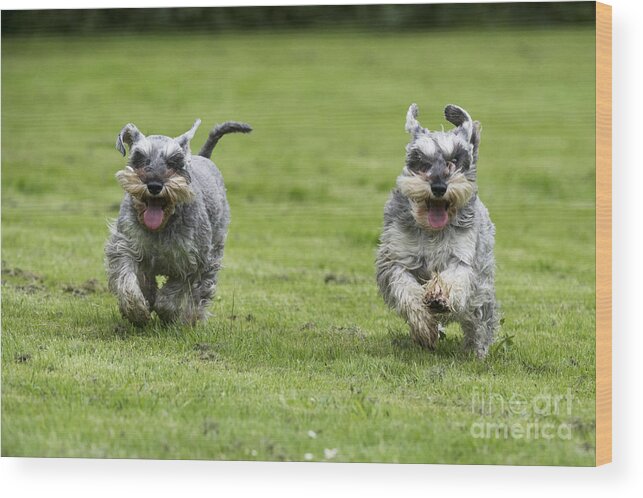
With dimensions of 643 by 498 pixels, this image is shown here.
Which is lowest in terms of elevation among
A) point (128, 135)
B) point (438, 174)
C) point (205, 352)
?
point (205, 352)

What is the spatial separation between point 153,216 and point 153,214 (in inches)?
0.8

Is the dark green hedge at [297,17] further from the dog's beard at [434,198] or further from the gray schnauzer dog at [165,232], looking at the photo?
the dog's beard at [434,198]

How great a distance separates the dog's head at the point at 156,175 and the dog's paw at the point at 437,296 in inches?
89.7

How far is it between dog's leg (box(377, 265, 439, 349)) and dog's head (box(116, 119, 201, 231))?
6.42 feet

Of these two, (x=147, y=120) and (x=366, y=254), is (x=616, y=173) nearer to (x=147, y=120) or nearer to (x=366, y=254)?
(x=366, y=254)

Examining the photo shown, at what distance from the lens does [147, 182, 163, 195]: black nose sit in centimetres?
1030

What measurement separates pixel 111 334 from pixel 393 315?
10.6 ft

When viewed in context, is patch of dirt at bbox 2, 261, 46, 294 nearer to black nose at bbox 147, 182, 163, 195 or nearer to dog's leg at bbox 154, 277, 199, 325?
dog's leg at bbox 154, 277, 199, 325

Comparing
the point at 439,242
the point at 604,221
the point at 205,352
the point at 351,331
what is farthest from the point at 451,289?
the point at 205,352

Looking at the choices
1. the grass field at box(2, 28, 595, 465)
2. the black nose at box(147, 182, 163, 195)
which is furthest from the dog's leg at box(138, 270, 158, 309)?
the black nose at box(147, 182, 163, 195)

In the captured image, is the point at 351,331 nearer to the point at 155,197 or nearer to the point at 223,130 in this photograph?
the point at 223,130

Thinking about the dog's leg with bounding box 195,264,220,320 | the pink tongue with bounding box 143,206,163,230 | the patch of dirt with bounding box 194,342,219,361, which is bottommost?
the patch of dirt with bounding box 194,342,219,361

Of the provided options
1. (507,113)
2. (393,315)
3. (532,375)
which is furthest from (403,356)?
(507,113)

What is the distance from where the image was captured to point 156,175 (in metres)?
10.3
